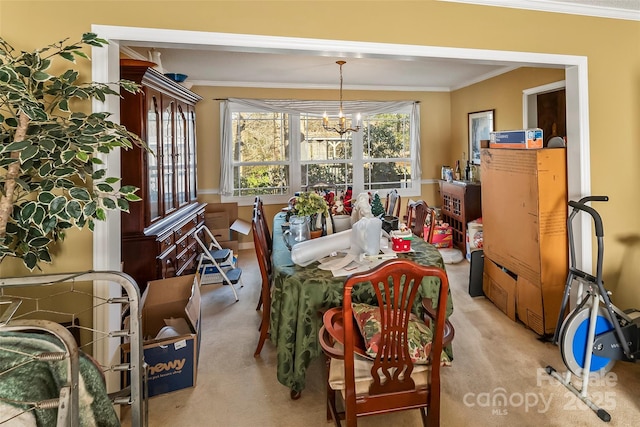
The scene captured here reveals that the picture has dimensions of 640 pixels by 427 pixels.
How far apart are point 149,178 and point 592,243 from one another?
366 cm

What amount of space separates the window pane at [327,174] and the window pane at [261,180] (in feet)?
1.07

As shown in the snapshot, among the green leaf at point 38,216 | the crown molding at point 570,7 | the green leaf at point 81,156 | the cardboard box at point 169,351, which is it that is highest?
the crown molding at point 570,7

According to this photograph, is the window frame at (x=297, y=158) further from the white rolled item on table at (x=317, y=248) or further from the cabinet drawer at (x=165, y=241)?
the white rolled item on table at (x=317, y=248)

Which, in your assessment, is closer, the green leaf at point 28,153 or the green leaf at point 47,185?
the green leaf at point 28,153

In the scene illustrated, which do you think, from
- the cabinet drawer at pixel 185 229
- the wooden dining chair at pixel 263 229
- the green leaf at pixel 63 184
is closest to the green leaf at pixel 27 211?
the green leaf at pixel 63 184

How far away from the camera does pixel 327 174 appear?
5.91 meters

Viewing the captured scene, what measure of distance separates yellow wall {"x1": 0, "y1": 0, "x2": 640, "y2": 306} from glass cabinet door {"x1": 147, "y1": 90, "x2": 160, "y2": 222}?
1256 mm

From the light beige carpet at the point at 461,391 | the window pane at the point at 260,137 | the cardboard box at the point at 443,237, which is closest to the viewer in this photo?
the light beige carpet at the point at 461,391

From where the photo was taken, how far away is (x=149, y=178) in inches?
121

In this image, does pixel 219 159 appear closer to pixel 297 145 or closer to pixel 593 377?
pixel 297 145

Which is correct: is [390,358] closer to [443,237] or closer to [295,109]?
[443,237]

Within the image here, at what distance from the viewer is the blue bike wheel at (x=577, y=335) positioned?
212cm

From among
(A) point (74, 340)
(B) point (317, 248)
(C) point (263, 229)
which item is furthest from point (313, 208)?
(A) point (74, 340)

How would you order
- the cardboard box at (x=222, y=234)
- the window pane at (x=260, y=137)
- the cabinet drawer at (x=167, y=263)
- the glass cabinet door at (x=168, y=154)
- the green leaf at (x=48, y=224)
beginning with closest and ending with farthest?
the green leaf at (x=48, y=224) → the cabinet drawer at (x=167, y=263) → the glass cabinet door at (x=168, y=154) → the cardboard box at (x=222, y=234) → the window pane at (x=260, y=137)
